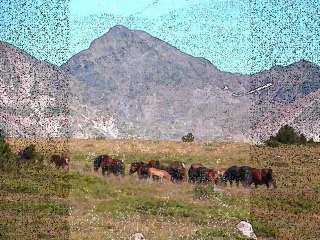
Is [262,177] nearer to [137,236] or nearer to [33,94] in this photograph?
[137,236]

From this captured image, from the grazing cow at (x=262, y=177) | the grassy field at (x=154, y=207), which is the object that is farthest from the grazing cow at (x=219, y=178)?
the grassy field at (x=154, y=207)

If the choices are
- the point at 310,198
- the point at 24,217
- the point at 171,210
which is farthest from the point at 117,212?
the point at 310,198

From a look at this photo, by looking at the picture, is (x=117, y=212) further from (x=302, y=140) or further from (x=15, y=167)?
(x=302, y=140)

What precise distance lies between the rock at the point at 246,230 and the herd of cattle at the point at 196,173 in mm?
12134

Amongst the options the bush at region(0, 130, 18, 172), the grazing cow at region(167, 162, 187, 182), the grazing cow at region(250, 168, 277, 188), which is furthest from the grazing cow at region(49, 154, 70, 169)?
the grazing cow at region(250, 168, 277, 188)

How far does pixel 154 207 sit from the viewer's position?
23078 millimetres

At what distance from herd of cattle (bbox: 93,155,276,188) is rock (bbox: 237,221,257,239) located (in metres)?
12.1

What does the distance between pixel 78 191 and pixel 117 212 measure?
199 inches

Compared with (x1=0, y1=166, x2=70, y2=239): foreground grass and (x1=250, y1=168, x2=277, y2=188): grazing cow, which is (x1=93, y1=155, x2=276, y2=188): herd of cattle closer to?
(x1=250, y1=168, x2=277, y2=188): grazing cow

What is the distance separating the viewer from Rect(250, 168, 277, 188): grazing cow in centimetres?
3184

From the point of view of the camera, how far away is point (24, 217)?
20.2 metres

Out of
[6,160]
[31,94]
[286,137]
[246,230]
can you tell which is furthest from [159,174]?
[286,137]

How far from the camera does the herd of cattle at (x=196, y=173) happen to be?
32.2 m

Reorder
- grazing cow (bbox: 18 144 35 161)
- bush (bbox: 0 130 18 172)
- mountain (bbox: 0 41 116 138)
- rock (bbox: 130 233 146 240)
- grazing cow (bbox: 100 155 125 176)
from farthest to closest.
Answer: mountain (bbox: 0 41 116 138), grazing cow (bbox: 18 144 35 161), grazing cow (bbox: 100 155 125 176), bush (bbox: 0 130 18 172), rock (bbox: 130 233 146 240)
